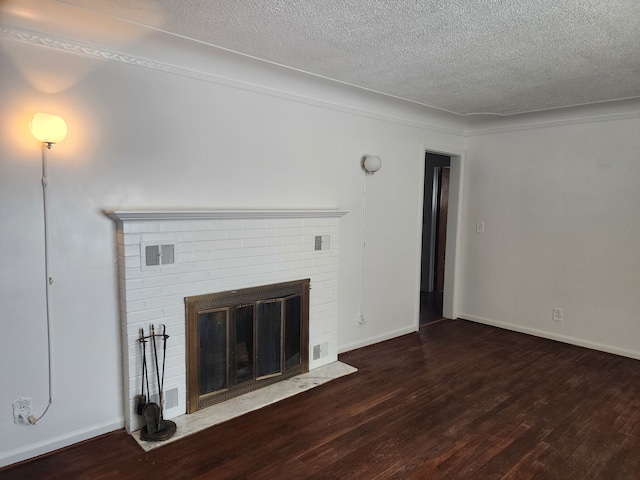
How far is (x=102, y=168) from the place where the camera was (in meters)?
2.42

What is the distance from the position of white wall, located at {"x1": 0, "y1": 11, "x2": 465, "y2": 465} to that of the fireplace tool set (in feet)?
0.53

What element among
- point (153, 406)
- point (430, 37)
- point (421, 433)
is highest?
point (430, 37)

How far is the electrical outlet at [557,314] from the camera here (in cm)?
426

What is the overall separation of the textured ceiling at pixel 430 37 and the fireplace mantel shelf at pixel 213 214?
1004 mm

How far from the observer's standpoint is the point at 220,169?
2.90m

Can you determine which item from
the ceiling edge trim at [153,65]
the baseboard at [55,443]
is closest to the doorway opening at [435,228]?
the ceiling edge trim at [153,65]

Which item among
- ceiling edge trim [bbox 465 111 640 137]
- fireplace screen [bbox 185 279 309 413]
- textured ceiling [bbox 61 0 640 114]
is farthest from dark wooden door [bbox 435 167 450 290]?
fireplace screen [bbox 185 279 309 413]

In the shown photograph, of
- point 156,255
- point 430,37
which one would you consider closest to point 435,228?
point 430,37

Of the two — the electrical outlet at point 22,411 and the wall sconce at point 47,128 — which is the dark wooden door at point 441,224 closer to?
the wall sconce at point 47,128

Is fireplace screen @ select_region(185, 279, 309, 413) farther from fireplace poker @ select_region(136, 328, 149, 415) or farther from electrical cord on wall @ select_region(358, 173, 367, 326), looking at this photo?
electrical cord on wall @ select_region(358, 173, 367, 326)

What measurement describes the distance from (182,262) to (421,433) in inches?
72.5

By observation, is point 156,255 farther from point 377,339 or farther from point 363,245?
point 377,339

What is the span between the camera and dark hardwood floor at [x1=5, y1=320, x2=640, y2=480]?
223 cm

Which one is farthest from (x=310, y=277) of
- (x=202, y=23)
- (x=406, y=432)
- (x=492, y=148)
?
(x=492, y=148)
